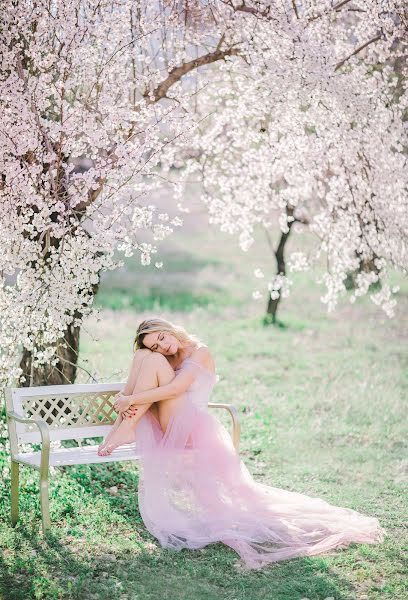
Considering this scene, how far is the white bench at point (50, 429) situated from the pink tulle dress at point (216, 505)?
0.34m

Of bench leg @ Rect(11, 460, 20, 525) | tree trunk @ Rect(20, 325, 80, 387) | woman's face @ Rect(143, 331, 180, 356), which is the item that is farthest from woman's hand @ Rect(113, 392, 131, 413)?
tree trunk @ Rect(20, 325, 80, 387)

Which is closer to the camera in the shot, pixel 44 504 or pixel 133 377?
pixel 44 504

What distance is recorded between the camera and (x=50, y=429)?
585cm

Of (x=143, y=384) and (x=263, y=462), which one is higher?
(x=143, y=384)

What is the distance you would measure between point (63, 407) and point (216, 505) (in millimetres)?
1462

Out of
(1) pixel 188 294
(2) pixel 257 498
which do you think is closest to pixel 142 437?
(2) pixel 257 498

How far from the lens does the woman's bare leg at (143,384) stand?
5508 mm

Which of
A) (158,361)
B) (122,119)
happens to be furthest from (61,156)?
(158,361)

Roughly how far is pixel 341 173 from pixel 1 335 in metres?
3.88

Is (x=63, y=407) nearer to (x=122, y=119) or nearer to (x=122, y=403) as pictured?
(x=122, y=403)

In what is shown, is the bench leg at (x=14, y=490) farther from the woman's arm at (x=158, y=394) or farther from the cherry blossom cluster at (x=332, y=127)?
the cherry blossom cluster at (x=332, y=127)

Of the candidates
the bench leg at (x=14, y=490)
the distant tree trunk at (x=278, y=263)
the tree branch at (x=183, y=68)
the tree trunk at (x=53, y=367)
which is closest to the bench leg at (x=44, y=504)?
the bench leg at (x=14, y=490)

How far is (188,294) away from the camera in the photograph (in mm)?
18281

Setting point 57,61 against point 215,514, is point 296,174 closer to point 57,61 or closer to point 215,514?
point 57,61
